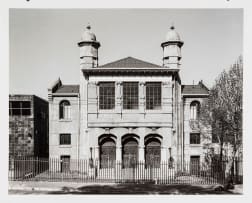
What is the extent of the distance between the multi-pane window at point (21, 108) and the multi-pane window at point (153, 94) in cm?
1002

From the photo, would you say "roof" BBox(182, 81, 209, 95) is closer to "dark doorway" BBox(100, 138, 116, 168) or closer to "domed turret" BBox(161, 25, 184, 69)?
"domed turret" BBox(161, 25, 184, 69)

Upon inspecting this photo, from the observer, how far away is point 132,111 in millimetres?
24719

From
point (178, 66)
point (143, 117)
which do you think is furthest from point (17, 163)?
point (178, 66)

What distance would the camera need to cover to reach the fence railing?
2148cm

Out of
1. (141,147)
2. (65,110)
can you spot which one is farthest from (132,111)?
(65,110)

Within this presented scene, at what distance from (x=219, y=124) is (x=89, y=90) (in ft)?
34.4

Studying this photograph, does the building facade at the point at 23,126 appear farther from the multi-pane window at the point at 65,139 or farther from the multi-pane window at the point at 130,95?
the multi-pane window at the point at 130,95

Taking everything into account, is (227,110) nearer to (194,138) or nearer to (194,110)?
(194,110)

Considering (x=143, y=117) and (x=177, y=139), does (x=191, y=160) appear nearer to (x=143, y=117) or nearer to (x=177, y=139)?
(x=177, y=139)

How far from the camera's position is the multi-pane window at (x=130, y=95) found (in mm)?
24828

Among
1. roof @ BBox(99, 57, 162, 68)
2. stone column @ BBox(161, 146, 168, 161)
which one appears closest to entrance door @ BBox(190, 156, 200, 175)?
stone column @ BBox(161, 146, 168, 161)

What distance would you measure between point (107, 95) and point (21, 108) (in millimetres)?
7355

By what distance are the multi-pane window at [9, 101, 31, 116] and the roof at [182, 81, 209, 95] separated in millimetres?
13358

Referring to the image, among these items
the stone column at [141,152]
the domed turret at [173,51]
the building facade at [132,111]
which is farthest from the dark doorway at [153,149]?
the domed turret at [173,51]
